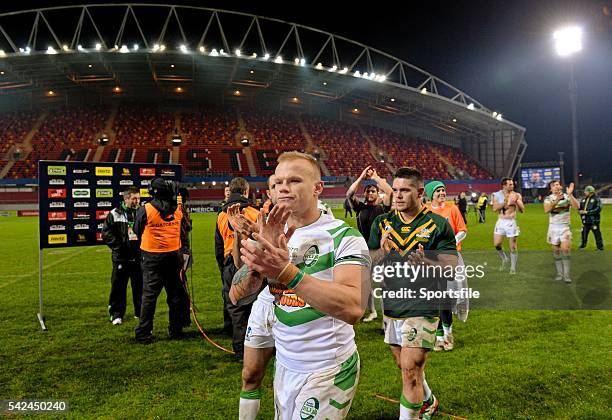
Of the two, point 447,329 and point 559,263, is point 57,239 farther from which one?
point 559,263

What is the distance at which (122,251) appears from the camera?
23.0 ft

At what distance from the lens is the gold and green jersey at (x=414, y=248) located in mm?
3359

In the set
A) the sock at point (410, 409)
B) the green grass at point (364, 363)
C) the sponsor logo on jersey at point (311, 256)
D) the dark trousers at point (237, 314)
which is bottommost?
the green grass at point (364, 363)

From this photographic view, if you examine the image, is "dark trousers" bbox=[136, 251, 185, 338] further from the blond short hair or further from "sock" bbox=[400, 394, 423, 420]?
the blond short hair

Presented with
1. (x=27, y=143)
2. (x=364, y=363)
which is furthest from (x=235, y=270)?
(x=27, y=143)

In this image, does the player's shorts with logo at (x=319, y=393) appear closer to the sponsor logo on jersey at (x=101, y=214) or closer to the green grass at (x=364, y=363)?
the green grass at (x=364, y=363)

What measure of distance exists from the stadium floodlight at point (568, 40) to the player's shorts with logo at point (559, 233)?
56.2ft

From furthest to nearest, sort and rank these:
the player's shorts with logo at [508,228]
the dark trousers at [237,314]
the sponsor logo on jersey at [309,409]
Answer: the player's shorts with logo at [508,228] < the dark trousers at [237,314] < the sponsor logo on jersey at [309,409]

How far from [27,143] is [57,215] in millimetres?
45581

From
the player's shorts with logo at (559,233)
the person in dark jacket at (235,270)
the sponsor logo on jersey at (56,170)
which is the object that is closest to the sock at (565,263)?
the player's shorts with logo at (559,233)

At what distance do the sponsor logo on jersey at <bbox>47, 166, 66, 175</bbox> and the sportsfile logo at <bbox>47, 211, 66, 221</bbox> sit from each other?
26.5 inches

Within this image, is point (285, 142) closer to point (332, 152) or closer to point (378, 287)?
point (332, 152)

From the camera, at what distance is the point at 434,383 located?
181 inches

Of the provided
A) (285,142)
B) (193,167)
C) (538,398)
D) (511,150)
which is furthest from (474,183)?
(538,398)
